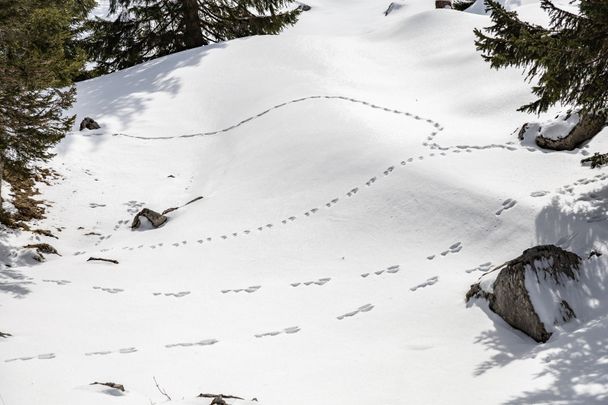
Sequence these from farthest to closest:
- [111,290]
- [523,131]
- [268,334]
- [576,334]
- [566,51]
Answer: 1. [523,131]
2. [111,290]
3. [268,334]
4. [566,51]
5. [576,334]

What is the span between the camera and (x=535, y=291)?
5984 mm

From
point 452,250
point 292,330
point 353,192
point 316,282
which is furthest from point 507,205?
point 292,330

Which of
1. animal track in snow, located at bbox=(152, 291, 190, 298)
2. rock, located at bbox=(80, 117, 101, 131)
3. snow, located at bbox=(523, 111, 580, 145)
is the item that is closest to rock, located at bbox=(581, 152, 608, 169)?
snow, located at bbox=(523, 111, 580, 145)

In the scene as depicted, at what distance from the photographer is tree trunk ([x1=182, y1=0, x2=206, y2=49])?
2209cm

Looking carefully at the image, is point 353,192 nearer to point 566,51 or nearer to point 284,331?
point 284,331

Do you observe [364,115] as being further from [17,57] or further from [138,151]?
[17,57]

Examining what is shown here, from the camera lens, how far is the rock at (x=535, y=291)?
5836 mm

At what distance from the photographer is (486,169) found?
9.85m

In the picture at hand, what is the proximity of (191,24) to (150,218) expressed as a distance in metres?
13.2

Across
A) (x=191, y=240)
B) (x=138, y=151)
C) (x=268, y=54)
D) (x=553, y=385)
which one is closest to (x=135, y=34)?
(x=268, y=54)

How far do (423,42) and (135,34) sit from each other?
12511 millimetres

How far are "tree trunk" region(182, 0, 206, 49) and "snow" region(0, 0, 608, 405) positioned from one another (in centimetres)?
531

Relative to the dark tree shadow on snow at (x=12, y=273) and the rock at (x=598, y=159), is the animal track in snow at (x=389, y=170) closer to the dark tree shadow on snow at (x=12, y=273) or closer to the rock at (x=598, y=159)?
the rock at (x=598, y=159)

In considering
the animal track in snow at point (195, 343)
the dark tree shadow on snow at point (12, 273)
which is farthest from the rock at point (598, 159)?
the dark tree shadow on snow at point (12, 273)
